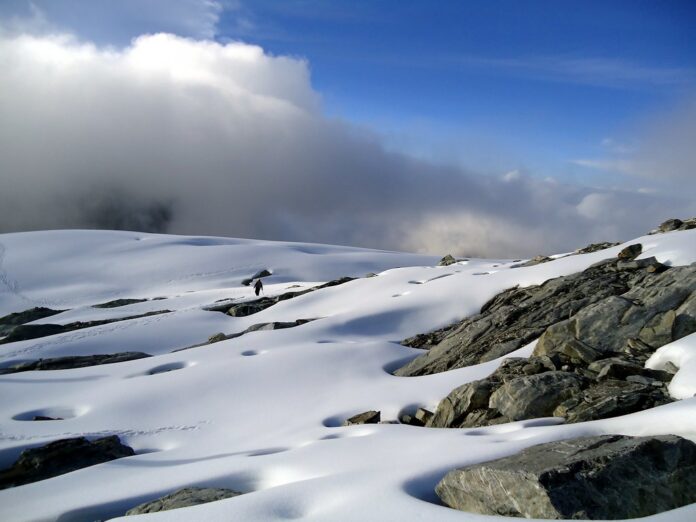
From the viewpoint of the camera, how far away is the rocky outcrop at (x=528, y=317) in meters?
15.5

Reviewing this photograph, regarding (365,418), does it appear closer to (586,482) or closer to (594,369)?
(594,369)

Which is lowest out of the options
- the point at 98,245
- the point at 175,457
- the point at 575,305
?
the point at 175,457

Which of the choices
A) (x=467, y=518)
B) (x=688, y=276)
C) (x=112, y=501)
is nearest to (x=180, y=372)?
(x=112, y=501)

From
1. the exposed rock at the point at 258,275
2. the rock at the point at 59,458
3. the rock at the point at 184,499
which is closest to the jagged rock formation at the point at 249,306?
the exposed rock at the point at 258,275

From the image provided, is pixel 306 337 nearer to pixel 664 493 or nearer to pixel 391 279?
pixel 391 279

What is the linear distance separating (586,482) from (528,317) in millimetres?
11452

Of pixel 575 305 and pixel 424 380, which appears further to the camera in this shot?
pixel 575 305

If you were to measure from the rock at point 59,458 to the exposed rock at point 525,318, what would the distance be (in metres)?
8.62

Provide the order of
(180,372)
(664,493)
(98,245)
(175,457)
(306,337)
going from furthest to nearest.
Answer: (98,245) < (306,337) < (180,372) < (175,457) < (664,493)

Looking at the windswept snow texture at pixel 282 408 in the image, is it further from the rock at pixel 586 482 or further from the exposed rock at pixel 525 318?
the exposed rock at pixel 525 318

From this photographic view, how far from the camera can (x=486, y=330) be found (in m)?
16.6

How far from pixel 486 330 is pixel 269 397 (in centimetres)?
732

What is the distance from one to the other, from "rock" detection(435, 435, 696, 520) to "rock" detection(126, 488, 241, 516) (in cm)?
324

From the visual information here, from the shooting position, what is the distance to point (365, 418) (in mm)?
12156
